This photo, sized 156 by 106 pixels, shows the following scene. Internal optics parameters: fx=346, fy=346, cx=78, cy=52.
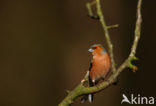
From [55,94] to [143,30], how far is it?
75cm

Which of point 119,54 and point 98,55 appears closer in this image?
point 98,55

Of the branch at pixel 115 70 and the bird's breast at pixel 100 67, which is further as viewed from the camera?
the bird's breast at pixel 100 67

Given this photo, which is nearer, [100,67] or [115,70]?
[115,70]

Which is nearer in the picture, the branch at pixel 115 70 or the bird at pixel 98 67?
the branch at pixel 115 70

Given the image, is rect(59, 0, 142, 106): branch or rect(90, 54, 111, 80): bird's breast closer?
rect(59, 0, 142, 106): branch

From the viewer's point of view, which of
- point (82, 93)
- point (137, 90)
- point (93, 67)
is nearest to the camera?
point (82, 93)

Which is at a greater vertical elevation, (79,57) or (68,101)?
(68,101)

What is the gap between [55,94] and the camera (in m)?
2.41

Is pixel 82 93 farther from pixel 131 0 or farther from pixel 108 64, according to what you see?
pixel 131 0

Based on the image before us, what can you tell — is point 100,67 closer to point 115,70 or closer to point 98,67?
point 98,67

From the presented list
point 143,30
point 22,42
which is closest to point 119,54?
point 143,30

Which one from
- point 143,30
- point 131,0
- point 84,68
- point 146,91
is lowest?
point 146,91

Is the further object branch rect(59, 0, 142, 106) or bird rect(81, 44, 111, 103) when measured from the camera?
bird rect(81, 44, 111, 103)

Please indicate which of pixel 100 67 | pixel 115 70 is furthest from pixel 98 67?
pixel 115 70
